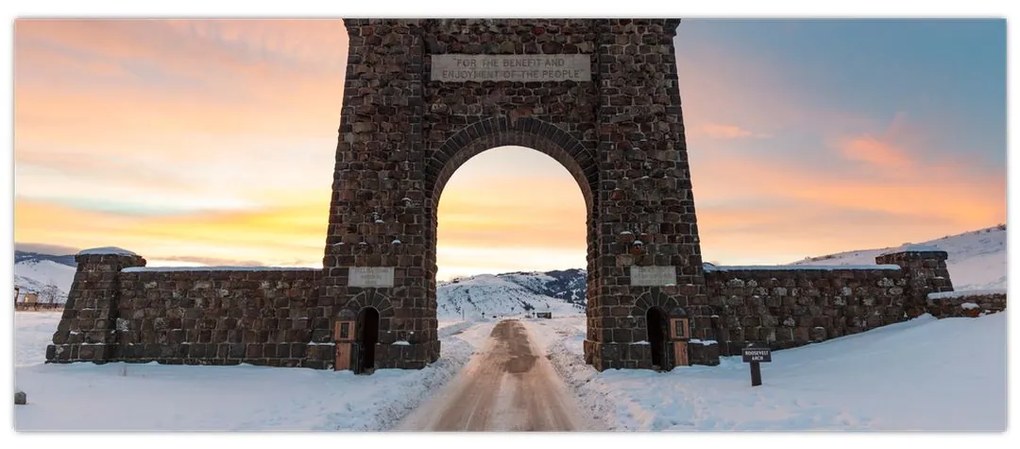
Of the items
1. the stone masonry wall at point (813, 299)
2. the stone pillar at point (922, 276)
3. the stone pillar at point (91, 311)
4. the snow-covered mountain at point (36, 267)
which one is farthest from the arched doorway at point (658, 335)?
the stone pillar at point (91, 311)

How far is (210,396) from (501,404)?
544 cm

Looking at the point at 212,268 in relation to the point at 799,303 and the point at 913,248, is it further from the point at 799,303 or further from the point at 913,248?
the point at 913,248

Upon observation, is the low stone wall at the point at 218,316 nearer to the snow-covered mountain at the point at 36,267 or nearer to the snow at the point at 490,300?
the snow-covered mountain at the point at 36,267

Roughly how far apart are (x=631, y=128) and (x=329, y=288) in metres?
9.47

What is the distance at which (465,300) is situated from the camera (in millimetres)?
103938

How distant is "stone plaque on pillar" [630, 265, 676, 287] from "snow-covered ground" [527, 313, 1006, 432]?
224 centimetres

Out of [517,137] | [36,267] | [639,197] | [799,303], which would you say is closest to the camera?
[36,267]

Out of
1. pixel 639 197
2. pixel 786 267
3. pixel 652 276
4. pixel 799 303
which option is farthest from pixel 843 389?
pixel 639 197

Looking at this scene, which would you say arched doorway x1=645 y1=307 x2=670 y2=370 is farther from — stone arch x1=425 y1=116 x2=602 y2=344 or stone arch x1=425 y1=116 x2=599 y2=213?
stone arch x1=425 y1=116 x2=599 y2=213

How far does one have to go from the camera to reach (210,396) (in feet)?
31.6

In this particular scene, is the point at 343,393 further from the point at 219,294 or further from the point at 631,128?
the point at 631,128

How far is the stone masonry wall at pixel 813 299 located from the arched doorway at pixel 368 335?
9.63 meters

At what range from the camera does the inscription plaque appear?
50.1 feet
